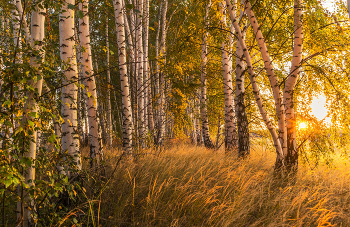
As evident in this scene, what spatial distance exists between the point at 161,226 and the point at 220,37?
4.25 metres

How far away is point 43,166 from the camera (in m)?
1.85

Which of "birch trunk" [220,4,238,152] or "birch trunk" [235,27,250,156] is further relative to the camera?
"birch trunk" [220,4,238,152]

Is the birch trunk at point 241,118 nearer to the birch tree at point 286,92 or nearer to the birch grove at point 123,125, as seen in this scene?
the birch grove at point 123,125

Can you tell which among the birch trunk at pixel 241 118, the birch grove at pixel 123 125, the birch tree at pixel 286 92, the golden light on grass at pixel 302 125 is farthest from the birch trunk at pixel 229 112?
the birch tree at pixel 286 92

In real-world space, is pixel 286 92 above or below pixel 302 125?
above

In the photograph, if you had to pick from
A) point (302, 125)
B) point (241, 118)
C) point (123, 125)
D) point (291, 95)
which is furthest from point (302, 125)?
point (123, 125)

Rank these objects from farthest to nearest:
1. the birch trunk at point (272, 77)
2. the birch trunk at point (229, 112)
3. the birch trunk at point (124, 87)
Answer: the birch trunk at point (229, 112), the birch trunk at point (124, 87), the birch trunk at point (272, 77)

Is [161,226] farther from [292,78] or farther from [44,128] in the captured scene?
[292,78]

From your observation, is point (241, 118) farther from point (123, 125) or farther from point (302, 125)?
point (123, 125)

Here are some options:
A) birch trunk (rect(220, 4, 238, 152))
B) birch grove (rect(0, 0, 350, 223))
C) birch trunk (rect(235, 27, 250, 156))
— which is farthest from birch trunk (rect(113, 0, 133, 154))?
birch trunk (rect(220, 4, 238, 152))

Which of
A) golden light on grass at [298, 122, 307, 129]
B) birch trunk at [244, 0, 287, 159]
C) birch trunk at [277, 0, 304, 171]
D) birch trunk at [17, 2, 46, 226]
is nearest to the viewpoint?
birch trunk at [17, 2, 46, 226]

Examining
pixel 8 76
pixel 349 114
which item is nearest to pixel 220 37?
pixel 349 114

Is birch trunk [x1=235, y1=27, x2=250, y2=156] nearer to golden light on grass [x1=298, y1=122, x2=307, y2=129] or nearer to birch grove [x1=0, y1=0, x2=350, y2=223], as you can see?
birch grove [x1=0, y1=0, x2=350, y2=223]

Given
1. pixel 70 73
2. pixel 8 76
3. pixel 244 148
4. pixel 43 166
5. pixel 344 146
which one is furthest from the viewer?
pixel 244 148
